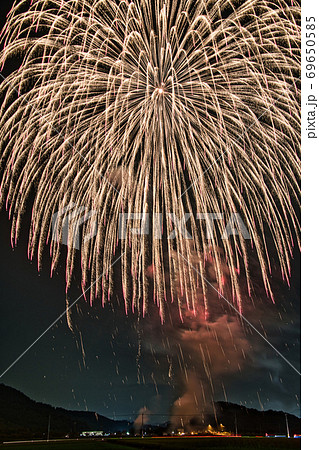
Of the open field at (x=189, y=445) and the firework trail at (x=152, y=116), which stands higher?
the firework trail at (x=152, y=116)

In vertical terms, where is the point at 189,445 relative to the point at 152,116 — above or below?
below

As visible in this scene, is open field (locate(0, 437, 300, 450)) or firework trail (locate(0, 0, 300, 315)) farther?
open field (locate(0, 437, 300, 450))

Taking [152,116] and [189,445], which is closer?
[152,116]

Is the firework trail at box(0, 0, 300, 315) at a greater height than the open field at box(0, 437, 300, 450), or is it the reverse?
the firework trail at box(0, 0, 300, 315)

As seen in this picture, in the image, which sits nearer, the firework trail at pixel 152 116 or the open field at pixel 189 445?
the firework trail at pixel 152 116

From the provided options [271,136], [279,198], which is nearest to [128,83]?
[271,136]

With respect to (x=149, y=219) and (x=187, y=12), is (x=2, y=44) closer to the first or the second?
(x=187, y=12)
